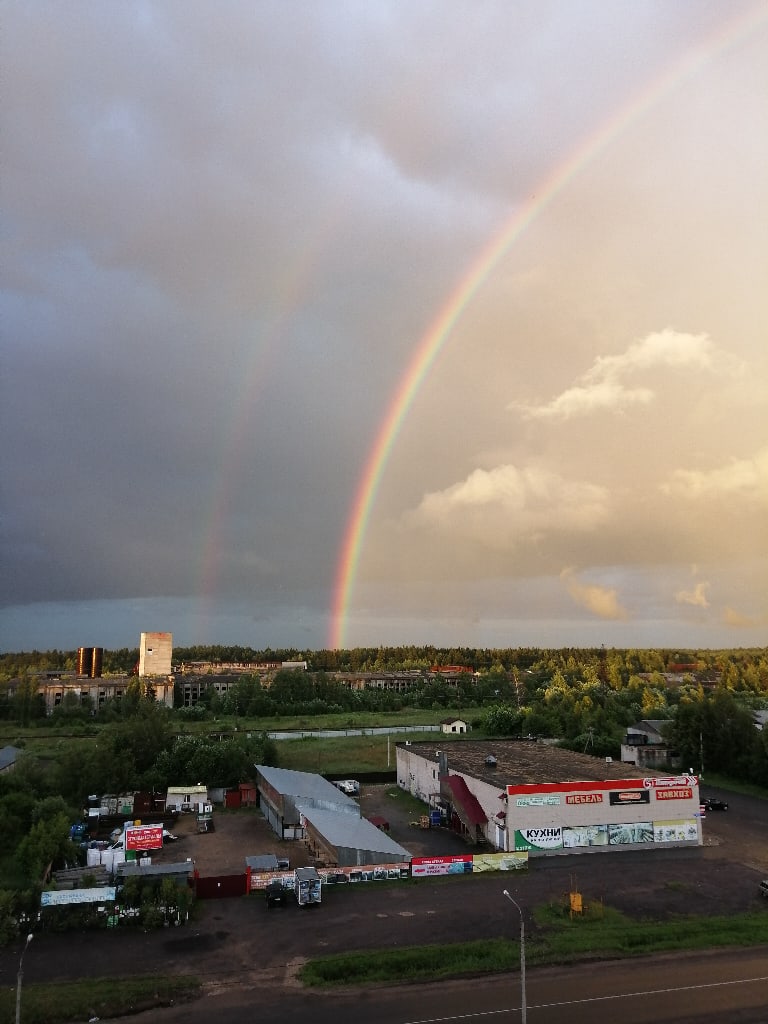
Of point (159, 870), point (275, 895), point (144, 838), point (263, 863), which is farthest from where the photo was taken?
point (144, 838)

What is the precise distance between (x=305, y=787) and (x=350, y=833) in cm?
1199

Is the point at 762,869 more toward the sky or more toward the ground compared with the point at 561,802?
more toward the ground

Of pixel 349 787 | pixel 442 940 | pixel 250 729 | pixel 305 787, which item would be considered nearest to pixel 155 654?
pixel 250 729

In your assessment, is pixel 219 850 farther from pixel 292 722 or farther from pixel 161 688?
pixel 161 688

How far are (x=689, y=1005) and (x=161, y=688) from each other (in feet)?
458

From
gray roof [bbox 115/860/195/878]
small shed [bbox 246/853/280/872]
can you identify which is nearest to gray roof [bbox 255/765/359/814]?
small shed [bbox 246/853/280/872]

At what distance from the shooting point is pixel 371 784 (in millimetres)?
66062

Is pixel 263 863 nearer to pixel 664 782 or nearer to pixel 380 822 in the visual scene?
A: pixel 380 822

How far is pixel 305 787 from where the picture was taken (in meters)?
51.7

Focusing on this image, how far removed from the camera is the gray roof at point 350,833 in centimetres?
3756

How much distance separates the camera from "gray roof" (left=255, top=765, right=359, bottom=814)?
48.5 metres

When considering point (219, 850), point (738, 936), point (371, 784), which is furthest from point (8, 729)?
point (738, 936)

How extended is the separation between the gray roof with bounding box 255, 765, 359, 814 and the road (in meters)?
23.8

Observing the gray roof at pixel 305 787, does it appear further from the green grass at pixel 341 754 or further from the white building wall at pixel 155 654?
the white building wall at pixel 155 654
